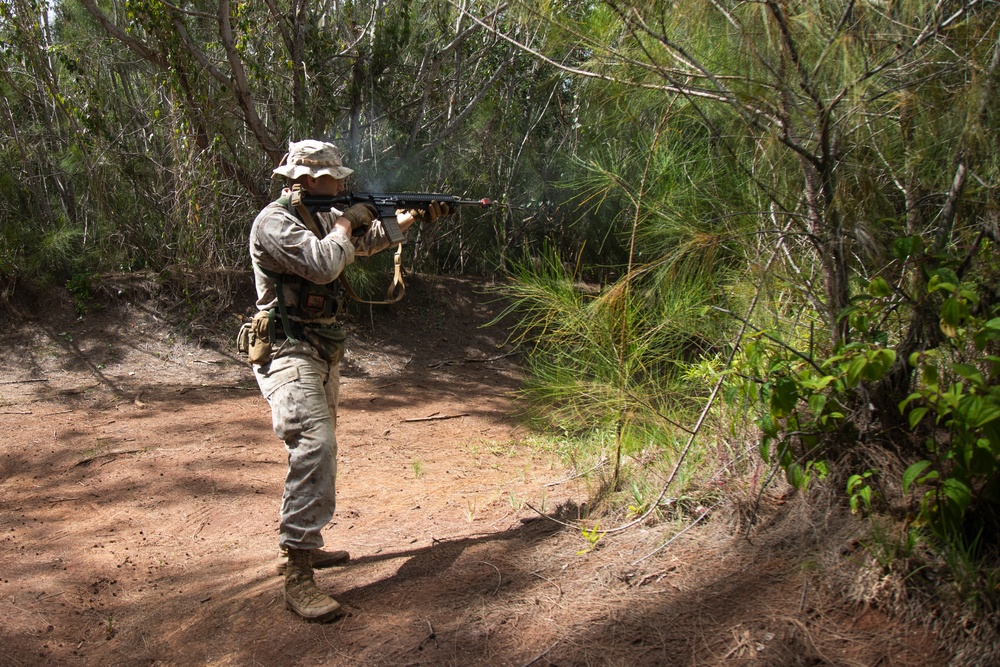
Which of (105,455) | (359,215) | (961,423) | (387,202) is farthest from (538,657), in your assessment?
(105,455)

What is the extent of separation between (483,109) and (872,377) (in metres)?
8.66

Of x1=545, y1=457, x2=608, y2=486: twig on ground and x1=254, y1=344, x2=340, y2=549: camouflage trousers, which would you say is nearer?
x1=254, y1=344, x2=340, y2=549: camouflage trousers

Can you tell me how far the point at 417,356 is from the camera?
908cm

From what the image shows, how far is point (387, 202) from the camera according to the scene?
3771 mm

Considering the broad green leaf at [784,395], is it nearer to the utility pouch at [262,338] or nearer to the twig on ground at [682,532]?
the twig on ground at [682,532]

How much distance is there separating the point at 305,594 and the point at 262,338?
1064 millimetres

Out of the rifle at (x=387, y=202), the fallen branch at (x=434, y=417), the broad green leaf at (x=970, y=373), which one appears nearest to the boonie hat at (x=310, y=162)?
the rifle at (x=387, y=202)

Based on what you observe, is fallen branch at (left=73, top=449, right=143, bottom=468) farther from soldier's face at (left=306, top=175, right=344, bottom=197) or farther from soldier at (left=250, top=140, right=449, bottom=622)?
soldier's face at (left=306, top=175, right=344, bottom=197)

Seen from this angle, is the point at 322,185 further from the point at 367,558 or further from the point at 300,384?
the point at 367,558

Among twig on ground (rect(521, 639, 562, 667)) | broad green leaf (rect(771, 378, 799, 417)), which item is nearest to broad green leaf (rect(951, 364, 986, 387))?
broad green leaf (rect(771, 378, 799, 417))

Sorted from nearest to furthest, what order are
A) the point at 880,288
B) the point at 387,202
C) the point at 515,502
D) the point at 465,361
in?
1. the point at 880,288
2. the point at 387,202
3. the point at 515,502
4. the point at 465,361

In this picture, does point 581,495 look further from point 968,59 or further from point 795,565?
point 968,59

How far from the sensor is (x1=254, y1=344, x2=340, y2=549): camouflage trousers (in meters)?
3.11

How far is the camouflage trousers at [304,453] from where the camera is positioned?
3.11 m
